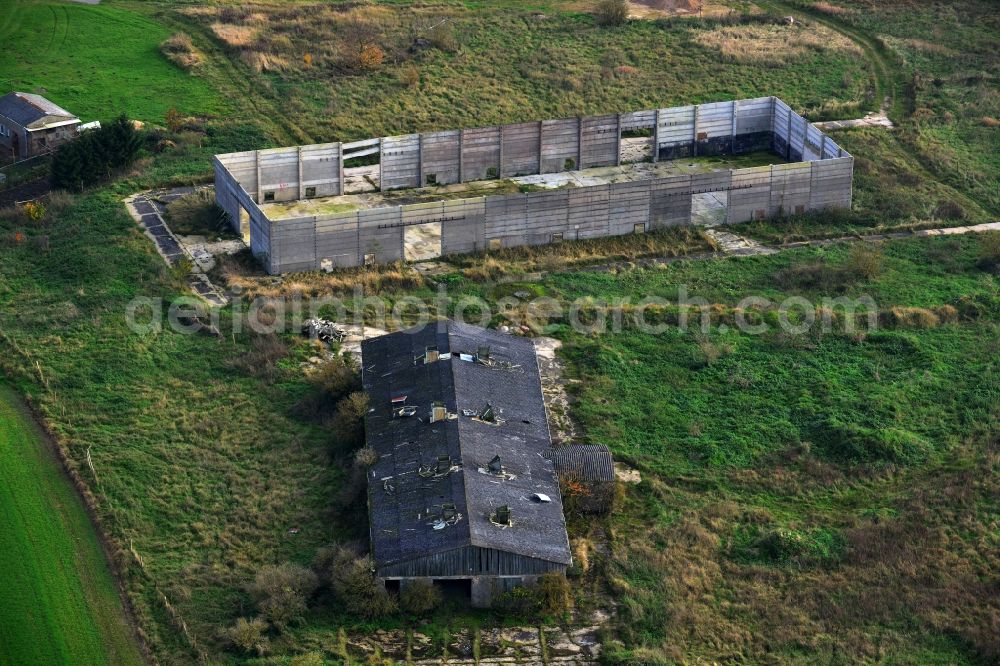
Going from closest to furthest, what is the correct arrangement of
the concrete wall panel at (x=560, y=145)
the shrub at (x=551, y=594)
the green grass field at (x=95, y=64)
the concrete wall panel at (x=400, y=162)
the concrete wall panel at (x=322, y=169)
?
the shrub at (x=551, y=594) → the concrete wall panel at (x=322, y=169) → the concrete wall panel at (x=400, y=162) → the concrete wall panel at (x=560, y=145) → the green grass field at (x=95, y=64)

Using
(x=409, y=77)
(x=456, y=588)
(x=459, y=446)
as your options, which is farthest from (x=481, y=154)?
(x=456, y=588)

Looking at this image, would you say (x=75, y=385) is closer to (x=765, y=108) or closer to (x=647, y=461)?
(x=647, y=461)

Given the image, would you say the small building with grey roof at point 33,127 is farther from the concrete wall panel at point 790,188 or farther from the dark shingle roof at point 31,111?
the concrete wall panel at point 790,188

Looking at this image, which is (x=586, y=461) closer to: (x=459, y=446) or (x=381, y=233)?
(x=459, y=446)

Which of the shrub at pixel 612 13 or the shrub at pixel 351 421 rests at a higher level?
the shrub at pixel 612 13

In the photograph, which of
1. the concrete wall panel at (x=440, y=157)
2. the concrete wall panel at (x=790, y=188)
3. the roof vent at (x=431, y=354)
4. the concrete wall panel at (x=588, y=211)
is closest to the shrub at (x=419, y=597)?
the roof vent at (x=431, y=354)

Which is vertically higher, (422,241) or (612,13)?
(612,13)

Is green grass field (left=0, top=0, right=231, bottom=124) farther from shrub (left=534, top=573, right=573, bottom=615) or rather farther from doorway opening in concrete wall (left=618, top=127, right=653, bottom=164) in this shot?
shrub (left=534, top=573, right=573, bottom=615)

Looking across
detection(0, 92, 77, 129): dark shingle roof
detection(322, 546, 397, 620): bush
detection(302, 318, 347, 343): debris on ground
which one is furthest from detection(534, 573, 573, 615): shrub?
detection(0, 92, 77, 129): dark shingle roof
